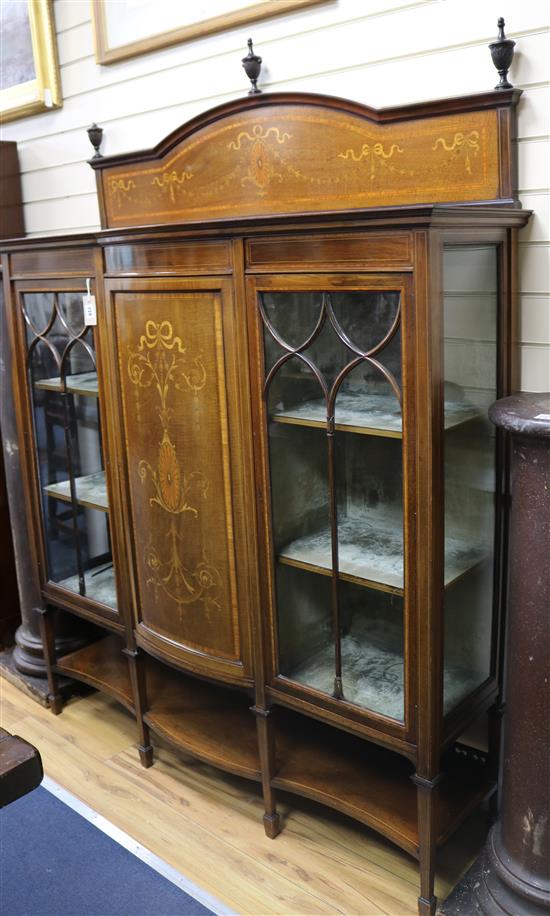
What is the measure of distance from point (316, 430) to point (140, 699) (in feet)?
3.44

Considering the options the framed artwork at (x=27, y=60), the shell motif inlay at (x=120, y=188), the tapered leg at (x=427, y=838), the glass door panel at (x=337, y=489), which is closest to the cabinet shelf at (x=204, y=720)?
the glass door panel at (x=337, y=489)

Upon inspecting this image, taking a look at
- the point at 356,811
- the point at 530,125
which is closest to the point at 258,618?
the point at 356,811

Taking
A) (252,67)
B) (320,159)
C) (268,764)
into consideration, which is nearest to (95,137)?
(252,67)

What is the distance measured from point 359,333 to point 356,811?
1090mm

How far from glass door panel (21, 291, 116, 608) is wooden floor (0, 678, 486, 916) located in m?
0.47

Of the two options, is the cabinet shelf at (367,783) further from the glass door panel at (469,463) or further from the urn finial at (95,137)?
the urn finial at (95,137)

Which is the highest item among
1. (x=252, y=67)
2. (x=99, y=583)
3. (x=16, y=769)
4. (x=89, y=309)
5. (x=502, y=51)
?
(x=252, y=67)

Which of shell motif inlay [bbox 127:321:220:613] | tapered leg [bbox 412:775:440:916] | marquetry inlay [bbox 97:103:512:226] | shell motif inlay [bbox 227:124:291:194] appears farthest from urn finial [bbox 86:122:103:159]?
tapered leg [bbox 412:775:440:916]

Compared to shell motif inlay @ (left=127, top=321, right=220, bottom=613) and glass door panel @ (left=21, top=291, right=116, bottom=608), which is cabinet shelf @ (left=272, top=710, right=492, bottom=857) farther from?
glass door panel @ (left=21, top=291, right=116, bottom=608)

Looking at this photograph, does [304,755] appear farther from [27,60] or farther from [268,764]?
[27,60]

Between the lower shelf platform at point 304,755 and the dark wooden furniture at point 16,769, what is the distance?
0.83 meters

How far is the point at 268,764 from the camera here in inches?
79.3

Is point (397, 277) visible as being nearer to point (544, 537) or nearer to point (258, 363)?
point (258, 363)

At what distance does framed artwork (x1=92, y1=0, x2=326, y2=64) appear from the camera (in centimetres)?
215
